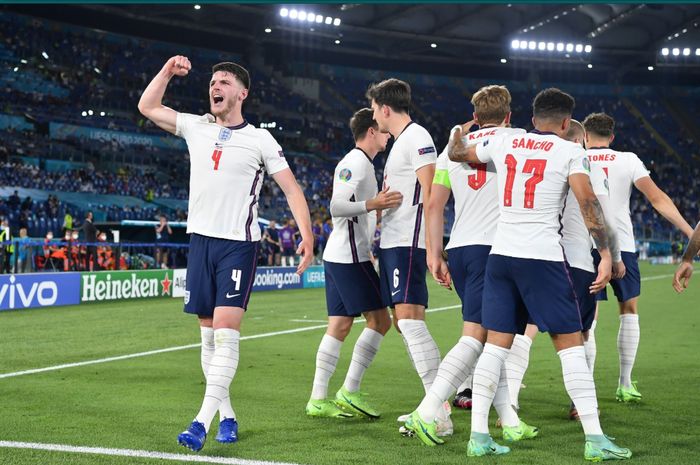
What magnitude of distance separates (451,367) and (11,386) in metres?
4.39

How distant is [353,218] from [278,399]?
1.79m

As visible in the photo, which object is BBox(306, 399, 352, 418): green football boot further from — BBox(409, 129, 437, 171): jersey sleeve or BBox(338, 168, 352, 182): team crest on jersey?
BBox(409, 129, 437, 171): jersey sleeve

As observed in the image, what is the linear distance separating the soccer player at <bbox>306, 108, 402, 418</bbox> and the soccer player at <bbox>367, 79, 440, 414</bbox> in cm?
25

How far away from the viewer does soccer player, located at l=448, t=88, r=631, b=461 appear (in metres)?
5.17

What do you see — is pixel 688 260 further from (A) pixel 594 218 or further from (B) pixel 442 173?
(B) pixel 442 173

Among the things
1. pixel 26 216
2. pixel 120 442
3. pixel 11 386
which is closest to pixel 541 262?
pixel 120 442

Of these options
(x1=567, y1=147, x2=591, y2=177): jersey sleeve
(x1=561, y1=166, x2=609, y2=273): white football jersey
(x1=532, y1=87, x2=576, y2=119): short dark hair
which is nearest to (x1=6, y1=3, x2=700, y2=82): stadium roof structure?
(x1=561, y1=166, x2=609, y2=273): white football jersey

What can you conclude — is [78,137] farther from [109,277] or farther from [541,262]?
[541,262]

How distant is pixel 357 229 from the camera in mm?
6676

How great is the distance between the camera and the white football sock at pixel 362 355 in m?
6.81

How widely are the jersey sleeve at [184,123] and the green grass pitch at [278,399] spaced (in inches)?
78.9

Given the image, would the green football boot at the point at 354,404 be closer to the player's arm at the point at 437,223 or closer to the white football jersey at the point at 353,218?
the white football jersey at the point at 353,218

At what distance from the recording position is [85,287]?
1805 cm

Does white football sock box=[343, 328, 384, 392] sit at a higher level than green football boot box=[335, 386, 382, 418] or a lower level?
higher
